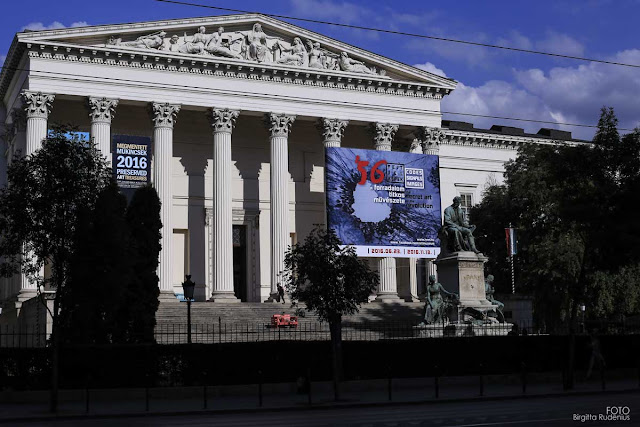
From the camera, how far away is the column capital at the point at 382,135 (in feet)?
178

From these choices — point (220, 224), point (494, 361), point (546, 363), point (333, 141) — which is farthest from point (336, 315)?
point (333, 141)

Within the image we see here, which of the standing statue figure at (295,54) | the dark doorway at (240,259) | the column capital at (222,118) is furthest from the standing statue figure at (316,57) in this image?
the dark doorway at (240,259)

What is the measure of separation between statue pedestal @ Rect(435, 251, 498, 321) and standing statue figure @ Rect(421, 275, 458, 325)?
1.25ft

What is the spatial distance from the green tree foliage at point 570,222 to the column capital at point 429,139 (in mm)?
5093

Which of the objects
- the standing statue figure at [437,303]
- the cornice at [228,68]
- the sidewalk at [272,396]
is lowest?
the sidewalk at [272,396]

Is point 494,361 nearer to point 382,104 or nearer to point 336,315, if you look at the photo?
point 336,315

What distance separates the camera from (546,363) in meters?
30.2

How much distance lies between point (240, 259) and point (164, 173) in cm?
1044

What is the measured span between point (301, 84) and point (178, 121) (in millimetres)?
8266

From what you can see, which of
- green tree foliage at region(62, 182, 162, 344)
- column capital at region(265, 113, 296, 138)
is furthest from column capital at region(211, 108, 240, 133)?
green tree foliage at region(62, 182, 162, 344)

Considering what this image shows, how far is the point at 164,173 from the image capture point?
1907 inches

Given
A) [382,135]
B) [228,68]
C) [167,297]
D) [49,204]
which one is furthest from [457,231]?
[228,68]

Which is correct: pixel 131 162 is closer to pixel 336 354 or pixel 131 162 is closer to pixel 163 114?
pixel 163 114

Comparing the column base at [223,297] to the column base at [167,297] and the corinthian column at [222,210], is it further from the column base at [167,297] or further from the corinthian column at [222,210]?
the column base at [167,297]
